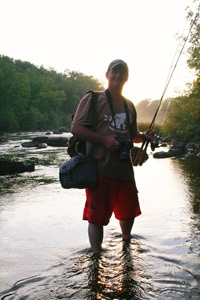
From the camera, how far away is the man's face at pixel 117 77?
3.22 meters

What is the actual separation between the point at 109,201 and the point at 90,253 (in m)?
0.68

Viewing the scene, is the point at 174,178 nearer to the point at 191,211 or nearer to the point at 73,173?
the point at 191,211

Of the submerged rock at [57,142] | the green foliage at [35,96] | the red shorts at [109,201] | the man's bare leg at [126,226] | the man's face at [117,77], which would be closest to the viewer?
the red shorts at [109,201]

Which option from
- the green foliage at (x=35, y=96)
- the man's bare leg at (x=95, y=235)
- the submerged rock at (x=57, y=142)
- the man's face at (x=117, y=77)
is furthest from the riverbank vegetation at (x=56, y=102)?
the submerged rock at (x=57, y=142)

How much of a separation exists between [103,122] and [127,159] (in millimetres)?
422

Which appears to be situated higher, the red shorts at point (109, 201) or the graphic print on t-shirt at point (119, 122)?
the graphic print on t-shirt at point (119, 122)

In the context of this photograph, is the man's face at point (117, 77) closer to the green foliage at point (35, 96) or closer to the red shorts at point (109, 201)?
the red shorts at point (109, 201)

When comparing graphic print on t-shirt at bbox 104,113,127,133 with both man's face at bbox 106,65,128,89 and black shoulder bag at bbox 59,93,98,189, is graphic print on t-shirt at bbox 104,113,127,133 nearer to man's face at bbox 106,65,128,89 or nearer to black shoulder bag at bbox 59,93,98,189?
black shoulder bag at bbox 59,93,98,189

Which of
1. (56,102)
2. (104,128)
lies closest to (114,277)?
(104,128)

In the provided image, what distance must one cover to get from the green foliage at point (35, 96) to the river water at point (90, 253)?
152 ft

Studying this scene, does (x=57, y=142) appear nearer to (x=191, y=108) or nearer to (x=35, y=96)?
(x=191, y=108)

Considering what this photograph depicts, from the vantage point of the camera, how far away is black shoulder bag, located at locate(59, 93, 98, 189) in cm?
302

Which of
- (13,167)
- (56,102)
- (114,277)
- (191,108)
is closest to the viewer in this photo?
(114,277)

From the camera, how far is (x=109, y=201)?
3.18 meters
